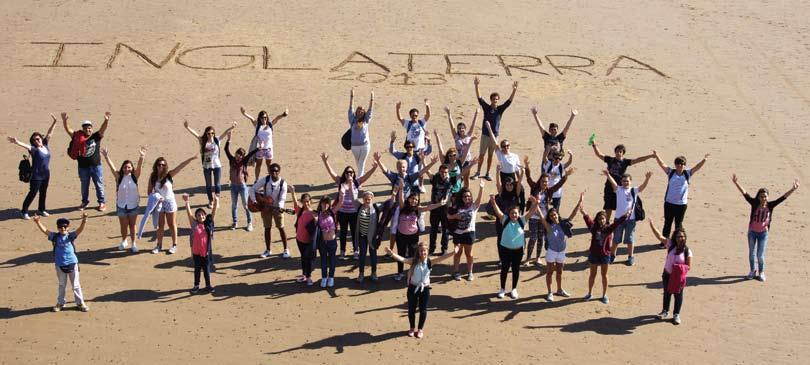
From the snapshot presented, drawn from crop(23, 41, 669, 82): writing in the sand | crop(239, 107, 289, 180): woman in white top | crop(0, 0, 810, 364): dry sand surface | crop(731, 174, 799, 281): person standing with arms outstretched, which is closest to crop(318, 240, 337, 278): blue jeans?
crop(0, 0, 810, 364): dry sand surface

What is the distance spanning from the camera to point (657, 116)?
79.7ft

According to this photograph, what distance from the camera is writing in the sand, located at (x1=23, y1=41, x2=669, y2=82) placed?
86.2ft

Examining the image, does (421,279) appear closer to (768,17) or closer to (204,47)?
(204,47)

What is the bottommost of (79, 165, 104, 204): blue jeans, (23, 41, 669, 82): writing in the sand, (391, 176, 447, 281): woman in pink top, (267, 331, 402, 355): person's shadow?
(267, 331, 402, 355): person's shadow

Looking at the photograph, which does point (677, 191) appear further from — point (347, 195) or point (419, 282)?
point (419, 282)

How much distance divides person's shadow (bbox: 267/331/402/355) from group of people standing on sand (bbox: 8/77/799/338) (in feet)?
1.38

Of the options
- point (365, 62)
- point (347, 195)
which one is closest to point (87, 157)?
point (347, 195)

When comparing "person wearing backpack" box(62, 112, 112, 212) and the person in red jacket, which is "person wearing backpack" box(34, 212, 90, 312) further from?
the person in red jacket

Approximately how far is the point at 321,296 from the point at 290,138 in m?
7.62

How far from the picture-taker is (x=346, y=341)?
1420cm

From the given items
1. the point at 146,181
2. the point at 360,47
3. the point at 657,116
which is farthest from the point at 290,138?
the point at 657,116

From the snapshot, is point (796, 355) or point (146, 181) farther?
point (146, 181)

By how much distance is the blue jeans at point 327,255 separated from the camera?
15516 millimetres

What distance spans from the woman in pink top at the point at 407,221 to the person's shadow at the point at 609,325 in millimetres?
2263
